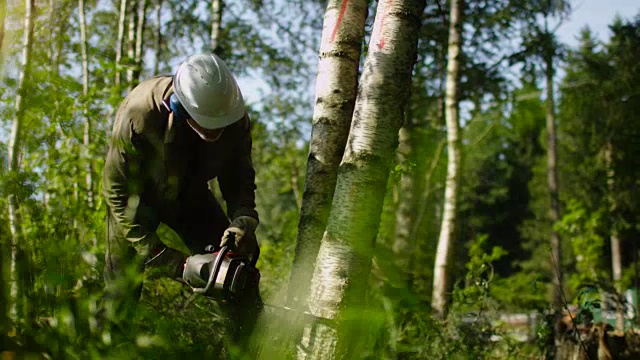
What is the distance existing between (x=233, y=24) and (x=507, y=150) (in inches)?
1849

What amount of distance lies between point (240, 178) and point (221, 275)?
955 millimetres

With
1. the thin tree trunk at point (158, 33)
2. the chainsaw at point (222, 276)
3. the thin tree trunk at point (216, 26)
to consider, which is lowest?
the chainsaw at point (222, 276)

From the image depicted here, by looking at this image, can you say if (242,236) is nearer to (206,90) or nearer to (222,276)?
(222,276)

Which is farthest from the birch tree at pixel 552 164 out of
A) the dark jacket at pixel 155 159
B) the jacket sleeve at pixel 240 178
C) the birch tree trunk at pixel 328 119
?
the dark jacket at pixel 155 159

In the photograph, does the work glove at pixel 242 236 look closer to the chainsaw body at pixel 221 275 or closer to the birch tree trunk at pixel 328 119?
the chainsaw body at pixel 221 275

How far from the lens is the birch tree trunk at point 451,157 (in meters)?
11.0

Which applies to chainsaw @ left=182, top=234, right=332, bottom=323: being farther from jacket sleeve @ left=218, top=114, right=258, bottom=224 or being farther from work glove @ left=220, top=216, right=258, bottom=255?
jacket sleeve @ left=218, top=114, right=258, bottom=224

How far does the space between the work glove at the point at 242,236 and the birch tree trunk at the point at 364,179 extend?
569 millimetres

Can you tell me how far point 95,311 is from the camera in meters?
1.87

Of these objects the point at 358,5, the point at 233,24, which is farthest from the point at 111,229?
the point at 233,24

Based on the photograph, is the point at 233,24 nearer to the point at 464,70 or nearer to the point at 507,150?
the point at 464,70

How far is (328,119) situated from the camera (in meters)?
A: 4.16

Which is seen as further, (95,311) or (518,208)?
(518,208)

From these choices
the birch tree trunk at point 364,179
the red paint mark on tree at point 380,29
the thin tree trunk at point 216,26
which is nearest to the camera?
the birch tree trunk at point 364,179
